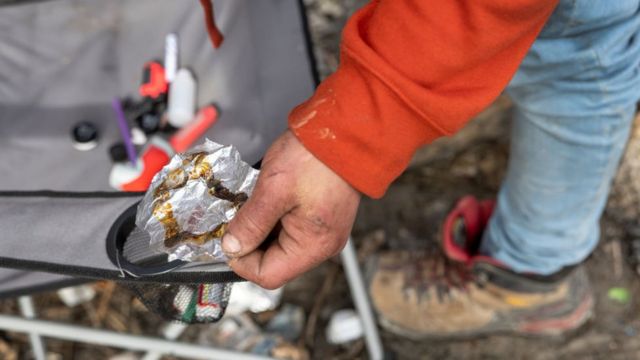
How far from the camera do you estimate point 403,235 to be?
162 cm

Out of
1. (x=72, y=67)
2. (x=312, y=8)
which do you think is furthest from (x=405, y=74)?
(x=312, y=8)

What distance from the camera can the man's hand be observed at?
708 mm

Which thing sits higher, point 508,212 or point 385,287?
point 508,212

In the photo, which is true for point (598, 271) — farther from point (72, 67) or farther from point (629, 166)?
point (72, 67)

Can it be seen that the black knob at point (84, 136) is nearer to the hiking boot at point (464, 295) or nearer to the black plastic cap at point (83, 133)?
the black plastic cap at point (83, 133)

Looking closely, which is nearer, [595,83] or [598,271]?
[595,83]

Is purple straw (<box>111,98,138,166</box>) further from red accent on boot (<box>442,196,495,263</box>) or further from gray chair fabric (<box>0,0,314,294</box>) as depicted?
red accent on boot (<box>442,196,495,263</box>)

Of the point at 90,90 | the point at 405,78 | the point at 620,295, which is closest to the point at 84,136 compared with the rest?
the point at 90,90

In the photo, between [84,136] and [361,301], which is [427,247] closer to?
[361,301]

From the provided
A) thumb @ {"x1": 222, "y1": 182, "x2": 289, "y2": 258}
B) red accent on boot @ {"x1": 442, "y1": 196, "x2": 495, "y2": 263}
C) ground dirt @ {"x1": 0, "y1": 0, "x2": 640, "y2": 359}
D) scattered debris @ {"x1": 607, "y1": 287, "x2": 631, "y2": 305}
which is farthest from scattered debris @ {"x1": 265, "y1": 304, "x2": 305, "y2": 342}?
thumb @ {"x1": 222, "y1": 182, "x2": 289, "y2": 258}

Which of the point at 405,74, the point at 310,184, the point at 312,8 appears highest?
the point at 405,74

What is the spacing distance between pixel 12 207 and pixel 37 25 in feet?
1.62

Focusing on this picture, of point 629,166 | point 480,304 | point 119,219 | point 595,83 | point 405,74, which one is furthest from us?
point 629,166

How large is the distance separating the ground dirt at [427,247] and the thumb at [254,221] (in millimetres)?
808
